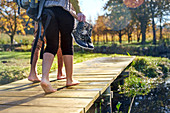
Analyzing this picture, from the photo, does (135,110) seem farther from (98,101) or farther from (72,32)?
(72,32)

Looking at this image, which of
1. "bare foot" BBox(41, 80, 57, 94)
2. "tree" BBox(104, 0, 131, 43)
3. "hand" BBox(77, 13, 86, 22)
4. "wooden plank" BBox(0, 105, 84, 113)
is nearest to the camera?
"wooden plank" BBox(0, 105, 84, 113)

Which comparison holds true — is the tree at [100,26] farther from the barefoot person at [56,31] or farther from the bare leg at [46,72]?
the bare leg at [46,72]

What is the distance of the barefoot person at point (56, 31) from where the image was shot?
2.17 meters

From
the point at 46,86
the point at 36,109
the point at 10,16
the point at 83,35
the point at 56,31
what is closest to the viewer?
the point at 36,109

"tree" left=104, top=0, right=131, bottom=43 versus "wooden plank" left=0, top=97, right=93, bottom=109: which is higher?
"tree" left=104, top=0, right=131, bottom=43

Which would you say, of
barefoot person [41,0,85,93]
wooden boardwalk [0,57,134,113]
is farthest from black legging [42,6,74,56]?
wooden boardwalk [0,57,134,113]

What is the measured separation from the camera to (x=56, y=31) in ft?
7.45

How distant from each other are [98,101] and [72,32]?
96cm

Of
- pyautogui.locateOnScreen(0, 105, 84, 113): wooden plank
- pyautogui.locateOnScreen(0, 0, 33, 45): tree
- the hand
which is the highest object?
pyautogui.locateOnScreen(0, 0, 33, 45): tree

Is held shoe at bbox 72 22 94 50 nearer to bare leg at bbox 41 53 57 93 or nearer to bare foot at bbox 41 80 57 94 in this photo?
bare leg at bbox 41 53 57 93

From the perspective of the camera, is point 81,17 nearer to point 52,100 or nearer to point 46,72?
point 46,72

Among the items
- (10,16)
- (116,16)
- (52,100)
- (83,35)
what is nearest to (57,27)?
(83,35)

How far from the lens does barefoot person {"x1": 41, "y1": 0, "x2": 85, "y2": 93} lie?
217 cm

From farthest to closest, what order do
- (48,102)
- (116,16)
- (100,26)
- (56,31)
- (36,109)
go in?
(100,26)
(116,16)
(56,31)
(48,102)
(36,109)
